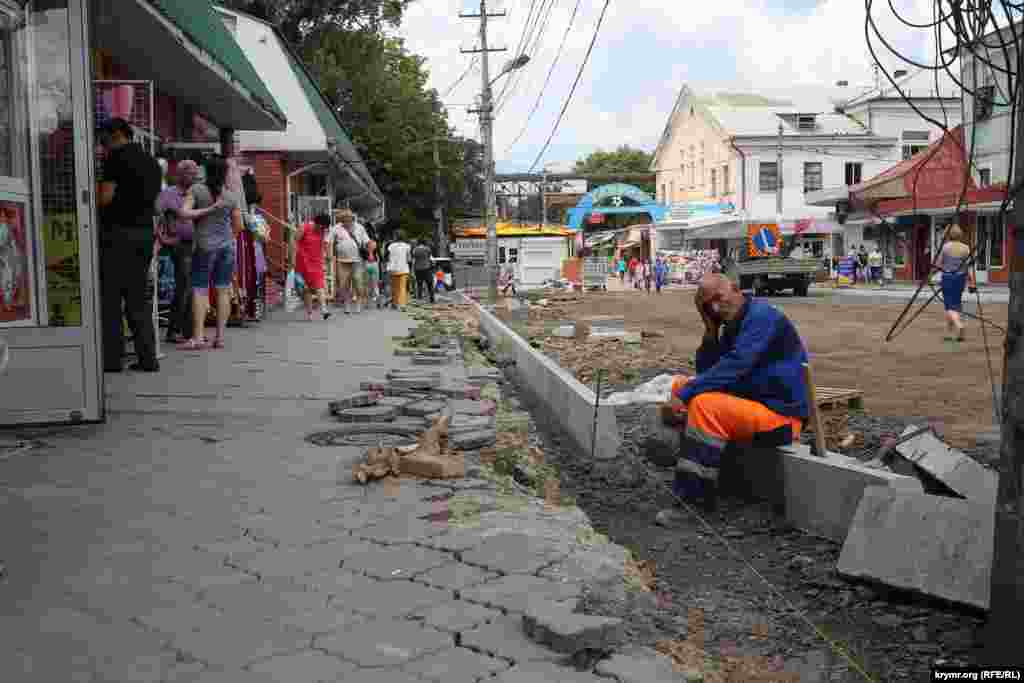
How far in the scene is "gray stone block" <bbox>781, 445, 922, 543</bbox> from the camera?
15.8 ft

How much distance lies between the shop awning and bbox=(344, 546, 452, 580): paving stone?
267 inches

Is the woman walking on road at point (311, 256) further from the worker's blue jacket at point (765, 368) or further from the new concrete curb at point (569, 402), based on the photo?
the worker's blue jacket at point (765, 368)

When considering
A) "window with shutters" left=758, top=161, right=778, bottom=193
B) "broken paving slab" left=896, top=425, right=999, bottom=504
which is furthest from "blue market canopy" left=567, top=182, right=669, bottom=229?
"broken paving slab" left=896, top=425, right=999, bottom=504

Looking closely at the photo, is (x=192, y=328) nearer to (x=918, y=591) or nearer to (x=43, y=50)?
(x=43, y=50)

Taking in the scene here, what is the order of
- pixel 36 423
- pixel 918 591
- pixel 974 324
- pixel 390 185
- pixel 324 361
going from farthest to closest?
pixel 390 185 → pixel 974 324 → pixel 324 361 → pixel 36 423 → pixel 918 591

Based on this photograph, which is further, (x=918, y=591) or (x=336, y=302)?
(x=336, y=302)

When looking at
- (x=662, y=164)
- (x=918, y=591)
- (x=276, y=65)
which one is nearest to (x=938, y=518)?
(x=918, y=591)

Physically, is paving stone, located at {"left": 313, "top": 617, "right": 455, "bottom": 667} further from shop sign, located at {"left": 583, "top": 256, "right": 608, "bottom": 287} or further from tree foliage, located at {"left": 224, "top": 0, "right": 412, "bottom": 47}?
shop sign, located at {"left": 583, "top": 256, "right": 608, "bottom": 287}

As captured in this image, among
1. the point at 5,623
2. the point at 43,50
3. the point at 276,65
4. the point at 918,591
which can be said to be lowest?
the point at 918,591

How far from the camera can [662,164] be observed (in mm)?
71562

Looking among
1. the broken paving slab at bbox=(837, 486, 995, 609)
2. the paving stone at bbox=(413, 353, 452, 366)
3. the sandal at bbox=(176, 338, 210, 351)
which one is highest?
the sandal at bbox=(176, 338, 210, 351)

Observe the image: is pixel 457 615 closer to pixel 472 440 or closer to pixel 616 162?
pixel 472 440

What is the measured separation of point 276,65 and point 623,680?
21897 mm

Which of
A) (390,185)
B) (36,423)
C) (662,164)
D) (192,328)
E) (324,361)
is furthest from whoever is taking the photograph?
(662,164)
